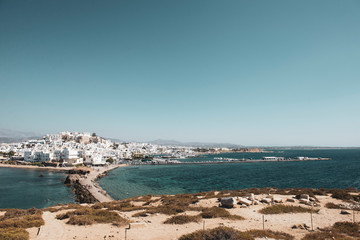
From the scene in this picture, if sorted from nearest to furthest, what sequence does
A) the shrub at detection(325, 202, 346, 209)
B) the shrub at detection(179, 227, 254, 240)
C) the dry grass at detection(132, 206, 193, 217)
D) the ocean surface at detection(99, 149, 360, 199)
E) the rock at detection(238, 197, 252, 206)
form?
the shrub at detection(179, 227, 254, 240) → the dry grass at detection(132, 206, 193, 217) → the shrub at detection(325, 202, 346, 209) → the rock at detection(238, 197, 252, 206) → the ocean surface at detection(99, 149, 360, 199)

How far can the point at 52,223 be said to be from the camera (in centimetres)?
1277

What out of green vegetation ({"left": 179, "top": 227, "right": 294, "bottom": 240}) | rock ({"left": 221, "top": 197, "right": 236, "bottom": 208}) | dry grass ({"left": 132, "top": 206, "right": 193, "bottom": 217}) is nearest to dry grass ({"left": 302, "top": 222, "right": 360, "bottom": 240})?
green vegetation ({"left": 179, "top": 227, "right": 294, "bottom": 240})

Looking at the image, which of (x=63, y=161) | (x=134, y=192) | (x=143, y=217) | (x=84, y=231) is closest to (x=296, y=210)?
(x=143, y=217)

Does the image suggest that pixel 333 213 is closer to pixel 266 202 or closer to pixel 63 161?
pixel 266 202

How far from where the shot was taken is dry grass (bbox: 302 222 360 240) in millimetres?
9609

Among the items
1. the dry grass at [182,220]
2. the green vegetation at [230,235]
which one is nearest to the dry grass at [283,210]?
the green vegetation at [230,235]

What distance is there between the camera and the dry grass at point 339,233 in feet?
31.5

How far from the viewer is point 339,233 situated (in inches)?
412

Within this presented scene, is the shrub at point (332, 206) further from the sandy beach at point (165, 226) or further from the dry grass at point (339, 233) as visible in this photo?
the dry grass at point (339, 233)

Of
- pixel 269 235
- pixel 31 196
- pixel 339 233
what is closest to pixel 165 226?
pixel 269 235

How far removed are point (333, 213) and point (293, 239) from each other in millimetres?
7966

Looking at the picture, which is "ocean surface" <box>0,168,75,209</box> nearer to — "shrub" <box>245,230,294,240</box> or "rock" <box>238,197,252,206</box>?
"rock" <box>238,197,252,206</box>

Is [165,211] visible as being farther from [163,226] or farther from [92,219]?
[92,219]

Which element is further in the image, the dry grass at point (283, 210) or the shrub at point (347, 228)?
the dry grass at point (283, 210)
